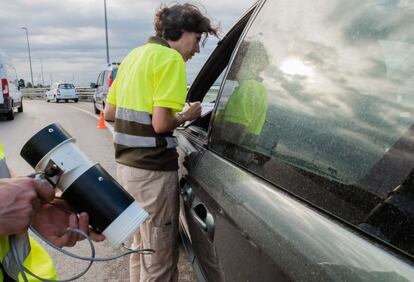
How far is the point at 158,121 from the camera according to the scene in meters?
2.33

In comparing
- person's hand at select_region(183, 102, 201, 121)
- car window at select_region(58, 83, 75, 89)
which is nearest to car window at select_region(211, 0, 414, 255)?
person's hand at select_region(183, 102, 201, 121)

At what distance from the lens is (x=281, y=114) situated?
154 cm

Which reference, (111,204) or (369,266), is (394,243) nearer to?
(369,266)

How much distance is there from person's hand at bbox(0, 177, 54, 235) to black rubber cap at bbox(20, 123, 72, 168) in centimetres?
20

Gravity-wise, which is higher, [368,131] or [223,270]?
[368,131]

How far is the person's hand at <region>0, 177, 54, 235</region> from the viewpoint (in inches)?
42.8

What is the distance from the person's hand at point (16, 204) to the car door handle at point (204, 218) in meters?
0.76

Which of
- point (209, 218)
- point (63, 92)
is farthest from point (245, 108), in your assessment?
point (63, 92)

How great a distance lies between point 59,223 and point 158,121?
1.01 m

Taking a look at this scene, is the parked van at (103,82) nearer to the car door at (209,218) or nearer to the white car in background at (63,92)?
the car door at (209,218)

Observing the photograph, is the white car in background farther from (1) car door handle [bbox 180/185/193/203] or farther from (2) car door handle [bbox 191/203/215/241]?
(2) car door handle [bbox 191/203/215/241]

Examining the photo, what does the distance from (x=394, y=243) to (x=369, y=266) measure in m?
0.07

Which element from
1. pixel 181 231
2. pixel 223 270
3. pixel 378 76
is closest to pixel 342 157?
pixel 378 76

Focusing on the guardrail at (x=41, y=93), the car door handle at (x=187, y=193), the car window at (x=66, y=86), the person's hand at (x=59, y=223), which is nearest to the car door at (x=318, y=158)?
the car door handle at (x=187, y=193)
